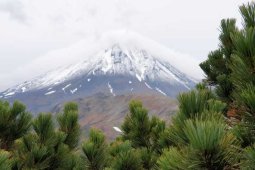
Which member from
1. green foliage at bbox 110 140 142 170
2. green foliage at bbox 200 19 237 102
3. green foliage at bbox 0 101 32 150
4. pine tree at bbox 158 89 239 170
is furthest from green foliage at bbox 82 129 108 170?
pine tree at bbox 158 89 239 170

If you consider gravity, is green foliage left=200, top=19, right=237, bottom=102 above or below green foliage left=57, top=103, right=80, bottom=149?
above

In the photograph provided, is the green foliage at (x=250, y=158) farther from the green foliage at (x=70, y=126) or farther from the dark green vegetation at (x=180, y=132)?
the green foliage at (x=70, y=126)

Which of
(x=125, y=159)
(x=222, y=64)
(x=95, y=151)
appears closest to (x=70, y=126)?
(x=95, y=151)

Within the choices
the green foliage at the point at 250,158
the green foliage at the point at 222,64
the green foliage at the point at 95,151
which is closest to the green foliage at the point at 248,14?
the green foliage at the point at 250,158

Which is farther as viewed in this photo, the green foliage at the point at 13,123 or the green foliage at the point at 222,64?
the green foliage at the point at 13,123

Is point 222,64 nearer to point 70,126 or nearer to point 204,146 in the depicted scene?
point 70,126

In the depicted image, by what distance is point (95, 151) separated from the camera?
25.0 feet

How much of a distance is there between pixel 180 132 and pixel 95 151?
4.24 m

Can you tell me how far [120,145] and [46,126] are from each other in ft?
5.24

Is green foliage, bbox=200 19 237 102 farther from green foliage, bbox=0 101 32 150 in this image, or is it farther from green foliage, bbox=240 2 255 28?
green foliage, bbox=0 101 32 150

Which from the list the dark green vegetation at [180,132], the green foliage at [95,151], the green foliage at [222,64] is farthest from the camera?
the green foliage at [95,151]

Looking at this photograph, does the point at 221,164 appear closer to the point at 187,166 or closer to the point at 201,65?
the point at 187,166

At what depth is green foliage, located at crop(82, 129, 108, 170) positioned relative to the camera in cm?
759

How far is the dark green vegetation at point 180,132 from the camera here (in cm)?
308
